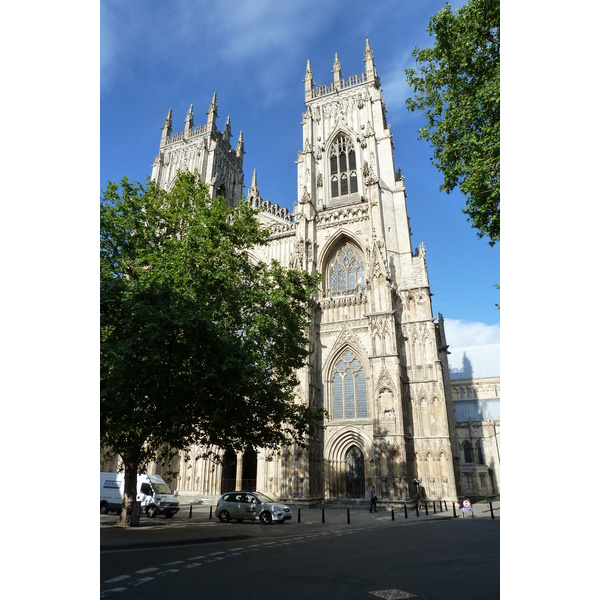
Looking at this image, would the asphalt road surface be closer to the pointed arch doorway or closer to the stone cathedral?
the stone cathedral

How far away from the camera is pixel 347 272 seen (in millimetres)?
32250

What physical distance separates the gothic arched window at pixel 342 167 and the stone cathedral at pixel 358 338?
107mm

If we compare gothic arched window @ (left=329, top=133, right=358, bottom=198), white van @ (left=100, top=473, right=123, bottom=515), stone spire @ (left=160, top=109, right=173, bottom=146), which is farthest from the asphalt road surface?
stone spire @ (left=160, top=109, right=173, bottom=146)

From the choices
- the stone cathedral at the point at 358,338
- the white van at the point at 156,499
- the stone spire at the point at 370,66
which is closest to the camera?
the white van at the point at 156,499

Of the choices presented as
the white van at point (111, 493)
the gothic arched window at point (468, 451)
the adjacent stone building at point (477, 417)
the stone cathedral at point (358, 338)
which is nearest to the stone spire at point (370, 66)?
the stone cathedral at point (358, 338)

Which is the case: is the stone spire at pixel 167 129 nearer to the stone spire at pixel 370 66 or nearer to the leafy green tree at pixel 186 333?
Result: the stone spire at pixel 370 66

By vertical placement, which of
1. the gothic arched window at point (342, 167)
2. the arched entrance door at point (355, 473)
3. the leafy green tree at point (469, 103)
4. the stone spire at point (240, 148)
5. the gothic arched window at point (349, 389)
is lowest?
the arched entrance door at point (355, 473)

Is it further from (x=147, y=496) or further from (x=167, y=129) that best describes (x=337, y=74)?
(x=147, y=496)

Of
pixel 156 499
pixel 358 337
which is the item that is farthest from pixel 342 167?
pixel 156 499

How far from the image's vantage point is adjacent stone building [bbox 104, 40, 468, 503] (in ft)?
81.9

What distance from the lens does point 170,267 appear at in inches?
503

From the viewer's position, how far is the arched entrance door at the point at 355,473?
1054 inches
